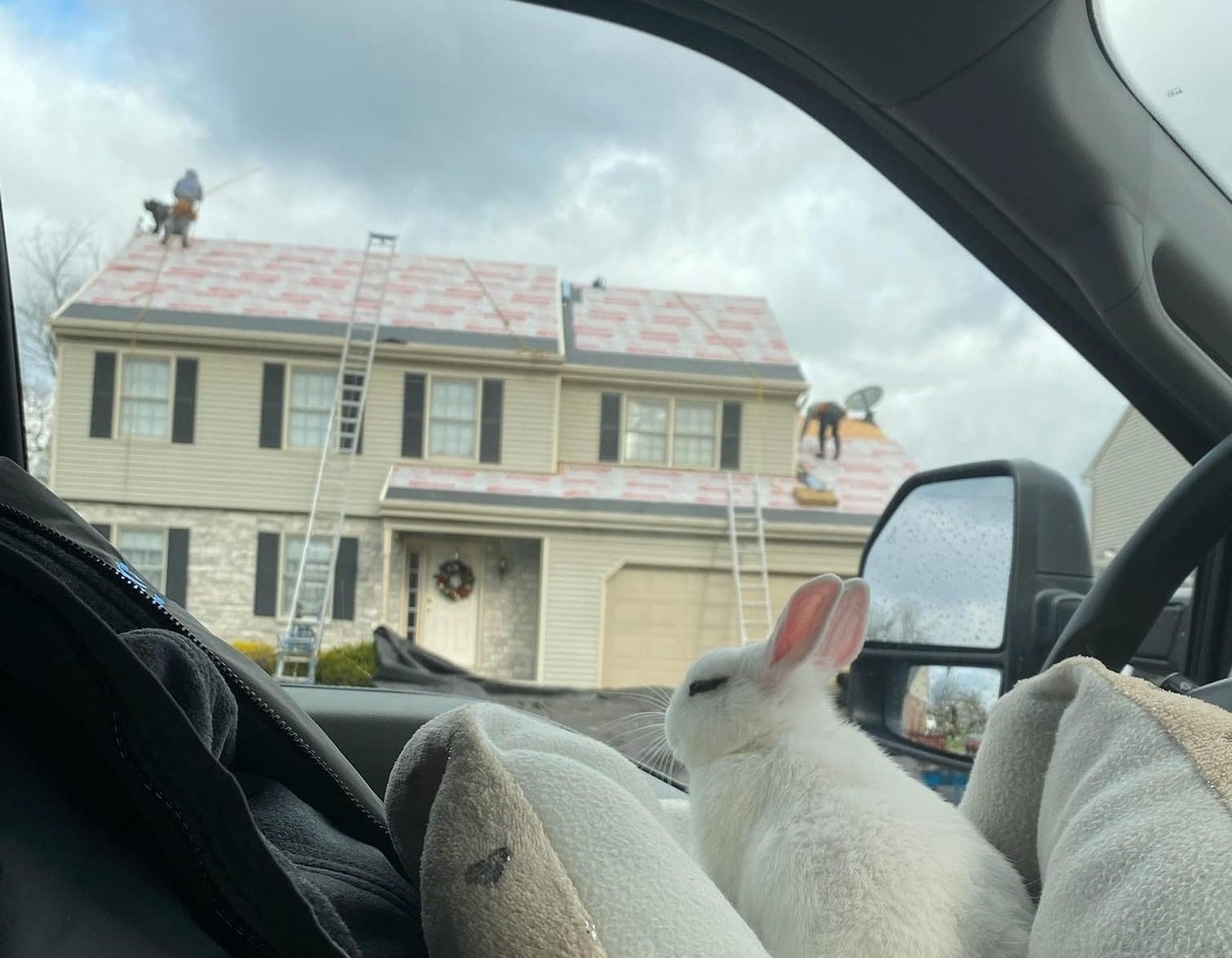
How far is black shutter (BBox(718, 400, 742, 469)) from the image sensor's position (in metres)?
4.25

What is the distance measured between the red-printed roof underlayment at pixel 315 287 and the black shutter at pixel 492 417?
0.24 m

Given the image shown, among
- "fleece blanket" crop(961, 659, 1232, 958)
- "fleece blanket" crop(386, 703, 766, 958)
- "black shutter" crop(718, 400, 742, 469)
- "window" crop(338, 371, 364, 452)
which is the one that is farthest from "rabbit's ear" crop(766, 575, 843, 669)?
"black shutter" crop(718, 400, 742, 469)

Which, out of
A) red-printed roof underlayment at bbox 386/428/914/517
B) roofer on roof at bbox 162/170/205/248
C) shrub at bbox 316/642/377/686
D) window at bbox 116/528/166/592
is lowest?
shrub at bbox 316/642/377/686

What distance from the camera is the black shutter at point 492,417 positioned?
3943 mm

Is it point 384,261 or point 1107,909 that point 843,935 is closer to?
point 1107,909

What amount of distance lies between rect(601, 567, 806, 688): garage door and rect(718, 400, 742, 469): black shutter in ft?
1.56

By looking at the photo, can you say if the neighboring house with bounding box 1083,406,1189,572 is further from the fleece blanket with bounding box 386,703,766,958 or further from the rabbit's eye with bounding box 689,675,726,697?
the fleece blanket with bounding box 386,703,766,958

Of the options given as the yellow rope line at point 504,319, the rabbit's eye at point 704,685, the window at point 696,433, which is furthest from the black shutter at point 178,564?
the rabbit's eye at point 704,685

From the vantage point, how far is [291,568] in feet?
11.5

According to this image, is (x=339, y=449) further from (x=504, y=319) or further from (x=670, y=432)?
(x=670, y=432)

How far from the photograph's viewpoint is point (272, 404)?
380cm

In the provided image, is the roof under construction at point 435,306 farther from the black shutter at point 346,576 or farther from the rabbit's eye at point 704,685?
the rabbit's eye at point 704,685

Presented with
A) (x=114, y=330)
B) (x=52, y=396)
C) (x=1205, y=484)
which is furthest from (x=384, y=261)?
(x=1205, y=484)

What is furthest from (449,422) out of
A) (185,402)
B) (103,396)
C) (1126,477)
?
(1126,477)
